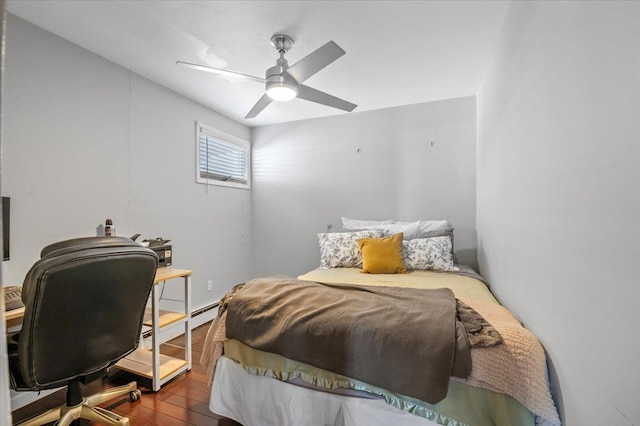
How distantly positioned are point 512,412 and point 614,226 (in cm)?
79

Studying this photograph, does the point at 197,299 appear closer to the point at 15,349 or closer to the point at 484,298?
the point at 15,349

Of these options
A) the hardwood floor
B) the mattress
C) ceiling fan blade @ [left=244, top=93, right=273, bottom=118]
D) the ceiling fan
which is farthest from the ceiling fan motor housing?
the hardwood floor

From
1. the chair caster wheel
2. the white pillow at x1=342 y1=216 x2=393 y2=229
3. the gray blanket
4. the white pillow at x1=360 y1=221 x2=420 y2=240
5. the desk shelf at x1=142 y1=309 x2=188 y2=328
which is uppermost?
the white pillow at x1=342 y1=216 x2=393 y2=229

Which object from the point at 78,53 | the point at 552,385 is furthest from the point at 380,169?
the point at 78,53

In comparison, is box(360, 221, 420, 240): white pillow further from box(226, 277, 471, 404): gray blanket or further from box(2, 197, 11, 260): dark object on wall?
box(2, 197, 11, 260): dark object on wall

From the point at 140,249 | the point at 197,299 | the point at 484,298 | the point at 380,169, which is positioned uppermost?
the point at 380,169

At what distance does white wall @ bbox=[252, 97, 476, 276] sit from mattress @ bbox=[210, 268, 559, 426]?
1.50 meters

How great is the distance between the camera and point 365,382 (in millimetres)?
1297

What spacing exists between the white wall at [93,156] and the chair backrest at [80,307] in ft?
2.29

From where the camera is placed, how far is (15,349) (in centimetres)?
131

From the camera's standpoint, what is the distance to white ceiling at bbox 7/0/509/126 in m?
1.70

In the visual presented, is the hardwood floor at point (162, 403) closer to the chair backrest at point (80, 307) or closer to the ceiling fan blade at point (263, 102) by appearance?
the chair backrest at point (80, 307)

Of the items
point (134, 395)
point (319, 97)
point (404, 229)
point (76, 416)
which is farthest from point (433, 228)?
point (76, 416)

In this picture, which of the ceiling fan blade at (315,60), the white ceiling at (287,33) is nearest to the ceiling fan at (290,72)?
the ceiling fan blade at (315,60)
